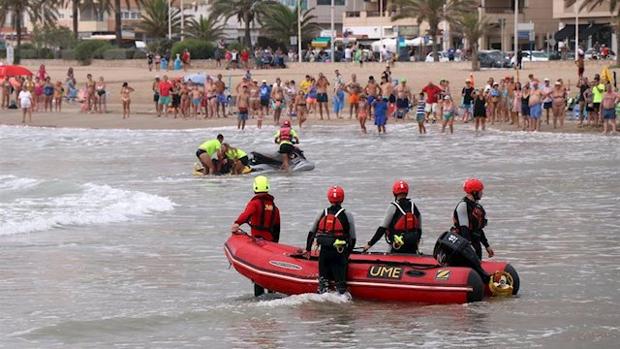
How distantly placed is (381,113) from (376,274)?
2399 cm

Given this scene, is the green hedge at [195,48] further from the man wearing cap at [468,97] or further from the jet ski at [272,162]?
the jet ski at [272,162]

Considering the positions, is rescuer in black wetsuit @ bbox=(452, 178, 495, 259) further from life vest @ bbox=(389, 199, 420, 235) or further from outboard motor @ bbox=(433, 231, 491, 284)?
life vest @ bbox=(389, 199, 420, 235)

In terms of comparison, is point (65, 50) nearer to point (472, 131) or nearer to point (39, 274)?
point (472, 131)

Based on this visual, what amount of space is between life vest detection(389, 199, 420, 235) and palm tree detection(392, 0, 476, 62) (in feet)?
154

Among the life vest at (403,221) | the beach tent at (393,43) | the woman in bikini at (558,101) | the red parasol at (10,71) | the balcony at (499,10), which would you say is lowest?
the life vest at (403,221)

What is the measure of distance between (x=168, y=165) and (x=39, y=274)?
47.8 feet

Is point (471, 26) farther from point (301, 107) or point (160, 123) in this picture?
point (301, 107)

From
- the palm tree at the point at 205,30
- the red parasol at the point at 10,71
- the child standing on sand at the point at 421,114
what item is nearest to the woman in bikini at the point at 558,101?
the child standing on sand at the point at 421,114

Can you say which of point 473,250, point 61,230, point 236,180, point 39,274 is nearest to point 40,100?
point 236,180

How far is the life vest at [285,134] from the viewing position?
2581cm

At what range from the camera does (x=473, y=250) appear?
41.1 ft

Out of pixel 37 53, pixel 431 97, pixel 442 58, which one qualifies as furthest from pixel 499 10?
pixel 431 97

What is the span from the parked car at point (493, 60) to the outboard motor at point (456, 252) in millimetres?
43969

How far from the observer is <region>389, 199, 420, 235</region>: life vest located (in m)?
12.9
